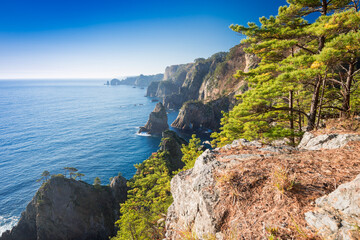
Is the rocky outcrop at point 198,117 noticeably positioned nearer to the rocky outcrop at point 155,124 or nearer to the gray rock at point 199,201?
the rocky outcrop at point 155,124

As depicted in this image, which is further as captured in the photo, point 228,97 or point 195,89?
point 195,89

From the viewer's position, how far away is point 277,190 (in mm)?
4043

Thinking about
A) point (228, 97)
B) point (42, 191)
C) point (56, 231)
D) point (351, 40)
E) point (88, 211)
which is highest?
point (351, 40)

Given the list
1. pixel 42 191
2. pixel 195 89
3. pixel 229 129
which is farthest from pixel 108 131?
pixel 195 89

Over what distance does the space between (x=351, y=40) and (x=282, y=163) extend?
5782 mm

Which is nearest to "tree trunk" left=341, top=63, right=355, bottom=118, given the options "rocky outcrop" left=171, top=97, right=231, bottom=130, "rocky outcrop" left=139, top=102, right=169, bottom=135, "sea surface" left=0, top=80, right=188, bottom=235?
"sea surface" left=0, top=80, right=188, bottom=235

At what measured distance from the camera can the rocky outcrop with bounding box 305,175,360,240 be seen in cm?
264

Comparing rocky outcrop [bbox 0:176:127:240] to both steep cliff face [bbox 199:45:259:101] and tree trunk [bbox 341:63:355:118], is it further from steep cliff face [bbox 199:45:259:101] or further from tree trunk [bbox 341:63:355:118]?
steep cliff face [bbox 199:45:259:101]

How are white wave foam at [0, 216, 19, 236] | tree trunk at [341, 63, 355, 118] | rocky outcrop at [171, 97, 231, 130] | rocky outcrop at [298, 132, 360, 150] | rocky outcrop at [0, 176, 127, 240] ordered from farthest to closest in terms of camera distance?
rocky outcrop at [171, 97, 231, 130]
white wave foam at [0, 216, 19, 236]
rocky outcrop at [0, 176, 127, 240]
tree trunk at [341, 63, 355, 118]
rocky outcrop at [298, 132, 360, 150]

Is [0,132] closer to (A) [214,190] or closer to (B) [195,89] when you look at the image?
(A) [214,190]

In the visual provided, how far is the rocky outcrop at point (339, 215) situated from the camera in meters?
2.64

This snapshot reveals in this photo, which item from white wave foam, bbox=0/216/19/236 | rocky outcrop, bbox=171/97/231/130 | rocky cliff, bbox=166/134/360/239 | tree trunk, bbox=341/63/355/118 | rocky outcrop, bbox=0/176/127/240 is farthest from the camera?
rocky outcrop, bbox=171/97/231/130

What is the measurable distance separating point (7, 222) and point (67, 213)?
12.3 meters

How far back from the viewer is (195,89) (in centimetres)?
12925
